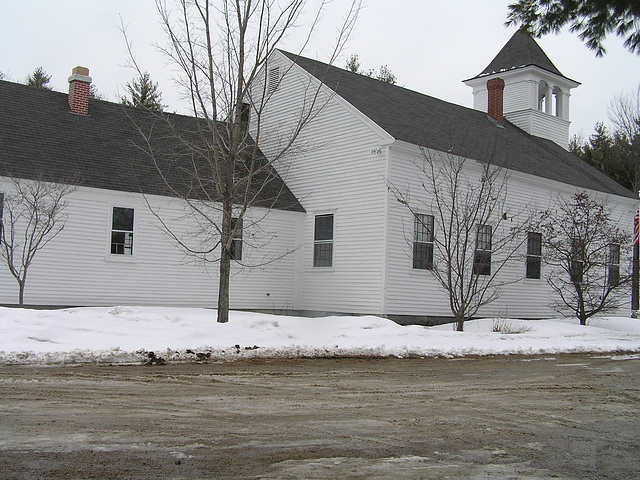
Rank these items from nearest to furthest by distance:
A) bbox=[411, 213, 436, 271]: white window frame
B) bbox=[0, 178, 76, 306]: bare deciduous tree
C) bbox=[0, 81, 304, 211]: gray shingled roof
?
1. bbox=[0, 178, 76, 306]: bare deciduous tree
2. bbox=[0, 81, 304, 211]: gray shingled roof
3. bbox=[411, 213, 436, 271]: white window frame

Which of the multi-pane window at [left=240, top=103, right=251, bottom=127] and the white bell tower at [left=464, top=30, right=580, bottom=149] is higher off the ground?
the white bell tower at [left=464, top=30, right=580, bottom=149]

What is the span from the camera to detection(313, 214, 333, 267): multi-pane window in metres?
19.1

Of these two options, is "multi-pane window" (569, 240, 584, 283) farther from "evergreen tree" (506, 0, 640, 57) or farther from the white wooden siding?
"evergreen tree" (506, 0, 640, 57)

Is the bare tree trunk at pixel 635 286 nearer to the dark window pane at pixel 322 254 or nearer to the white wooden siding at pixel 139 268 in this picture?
the dark window pane at pixel 322 254

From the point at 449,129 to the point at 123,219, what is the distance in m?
10.5

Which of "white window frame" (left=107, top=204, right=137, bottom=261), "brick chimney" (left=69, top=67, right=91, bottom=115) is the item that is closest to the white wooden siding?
"white window frame" (left=107, top=204, right=137, bottom=261)

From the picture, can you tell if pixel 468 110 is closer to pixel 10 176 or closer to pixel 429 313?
pixel 429 313

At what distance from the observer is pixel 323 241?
19297 mm

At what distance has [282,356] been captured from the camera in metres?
11.0

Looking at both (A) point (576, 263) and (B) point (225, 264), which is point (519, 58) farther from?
(B) point (225, 264)

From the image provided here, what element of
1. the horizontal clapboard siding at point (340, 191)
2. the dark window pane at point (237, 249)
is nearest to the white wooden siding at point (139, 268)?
the dark window pane at point (237, 249)

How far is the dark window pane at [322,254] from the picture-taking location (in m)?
19.1

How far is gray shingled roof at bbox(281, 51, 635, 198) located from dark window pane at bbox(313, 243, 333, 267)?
3931mm

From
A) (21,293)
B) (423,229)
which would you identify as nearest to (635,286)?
(423,229)
